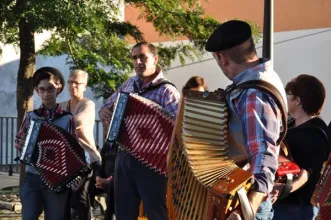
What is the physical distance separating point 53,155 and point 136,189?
2.75 ft

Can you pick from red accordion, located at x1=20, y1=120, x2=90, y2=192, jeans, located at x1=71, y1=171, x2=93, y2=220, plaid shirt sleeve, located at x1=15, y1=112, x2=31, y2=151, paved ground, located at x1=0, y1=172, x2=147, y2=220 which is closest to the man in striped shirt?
red accordion, located at x1=20, y1=120, x2=90, y2=192

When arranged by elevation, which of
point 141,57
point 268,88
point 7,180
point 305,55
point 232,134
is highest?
point 305,55

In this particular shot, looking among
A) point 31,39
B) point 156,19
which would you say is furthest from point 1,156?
point 156,19

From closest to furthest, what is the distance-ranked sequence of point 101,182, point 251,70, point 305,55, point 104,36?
point 251,70 → point 101,182 → point 104,36 → point 305,55

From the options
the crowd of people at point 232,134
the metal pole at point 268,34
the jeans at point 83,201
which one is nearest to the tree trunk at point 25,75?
the crowd of people at point 232,134

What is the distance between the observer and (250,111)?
3229 millimetres

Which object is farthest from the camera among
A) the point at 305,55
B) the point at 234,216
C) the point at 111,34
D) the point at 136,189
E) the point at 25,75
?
the point at 305,55

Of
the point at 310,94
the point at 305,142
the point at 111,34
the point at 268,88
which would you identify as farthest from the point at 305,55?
the point at 268,88

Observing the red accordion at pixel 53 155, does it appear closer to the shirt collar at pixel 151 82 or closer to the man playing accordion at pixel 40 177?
the man playing accordion at pixel 40 177

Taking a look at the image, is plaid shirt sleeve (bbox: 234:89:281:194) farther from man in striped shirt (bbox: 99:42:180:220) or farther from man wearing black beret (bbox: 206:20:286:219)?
man in striped shirt (bbox: 99:42:180:220)

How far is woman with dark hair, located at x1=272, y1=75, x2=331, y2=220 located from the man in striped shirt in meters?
1.25

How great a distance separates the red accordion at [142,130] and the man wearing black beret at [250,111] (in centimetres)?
227

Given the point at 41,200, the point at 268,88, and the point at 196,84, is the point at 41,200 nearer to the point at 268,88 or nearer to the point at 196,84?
the point at 196,84

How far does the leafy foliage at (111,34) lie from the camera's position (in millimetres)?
9141
